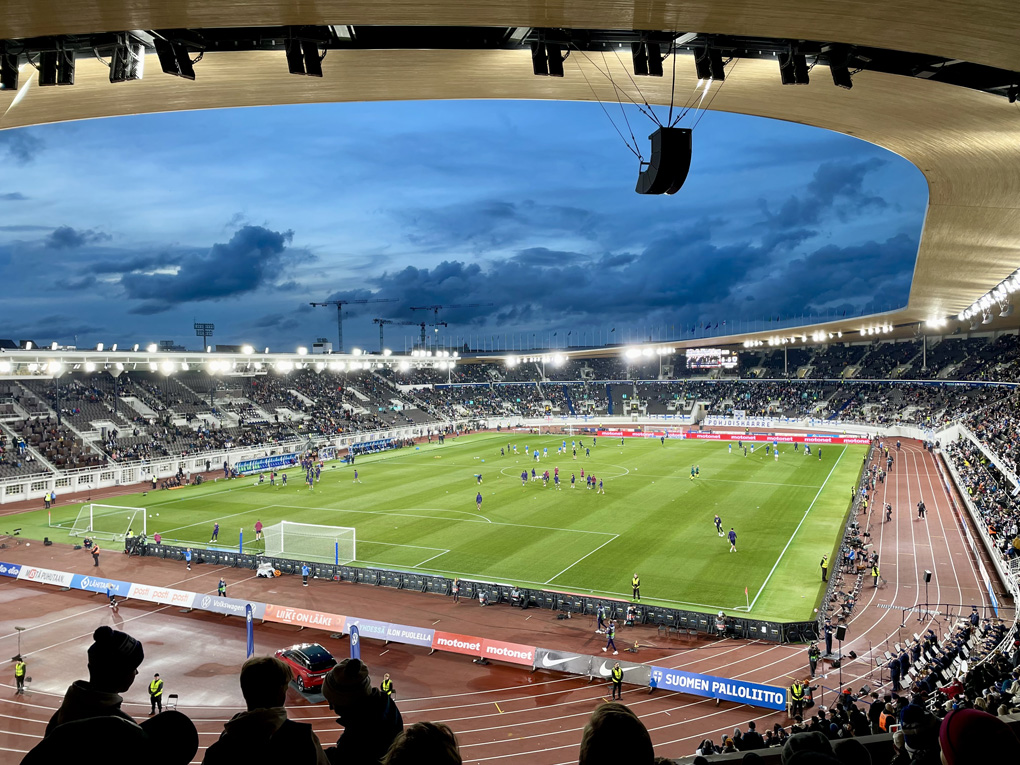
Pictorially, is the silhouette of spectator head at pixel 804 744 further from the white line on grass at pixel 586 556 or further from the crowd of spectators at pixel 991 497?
the white line on grass at pixel 586 556

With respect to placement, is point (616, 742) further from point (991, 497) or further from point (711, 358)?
point (711, 358)

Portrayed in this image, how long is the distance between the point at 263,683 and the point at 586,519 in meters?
34.3

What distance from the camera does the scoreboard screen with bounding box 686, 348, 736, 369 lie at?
9306 centimetres

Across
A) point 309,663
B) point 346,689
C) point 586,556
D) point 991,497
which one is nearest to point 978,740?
point 346,689

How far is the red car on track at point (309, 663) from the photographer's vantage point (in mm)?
16922

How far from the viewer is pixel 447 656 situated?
19.8m

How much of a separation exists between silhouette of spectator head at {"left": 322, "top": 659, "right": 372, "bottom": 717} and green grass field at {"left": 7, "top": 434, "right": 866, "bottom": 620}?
22.0 meters

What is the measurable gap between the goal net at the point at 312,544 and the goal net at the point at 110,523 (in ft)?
27.1

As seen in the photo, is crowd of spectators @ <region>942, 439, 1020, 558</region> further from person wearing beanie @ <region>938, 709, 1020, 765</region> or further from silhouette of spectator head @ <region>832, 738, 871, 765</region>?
person wearing beanie @ <region>938, 709, 1020, 765</region>

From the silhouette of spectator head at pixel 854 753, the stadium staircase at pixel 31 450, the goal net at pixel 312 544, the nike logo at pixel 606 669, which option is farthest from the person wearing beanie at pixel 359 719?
the stadium staircase at pixel 31 450

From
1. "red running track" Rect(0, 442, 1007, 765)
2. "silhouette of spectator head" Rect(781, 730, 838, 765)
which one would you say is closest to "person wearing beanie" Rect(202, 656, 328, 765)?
"silhouette of spectator head" Rect(781, 730, 838, 765)

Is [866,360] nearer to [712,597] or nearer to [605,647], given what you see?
[712,597]

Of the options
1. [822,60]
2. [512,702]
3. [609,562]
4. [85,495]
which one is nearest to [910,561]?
[609,562]

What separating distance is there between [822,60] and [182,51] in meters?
8.51
